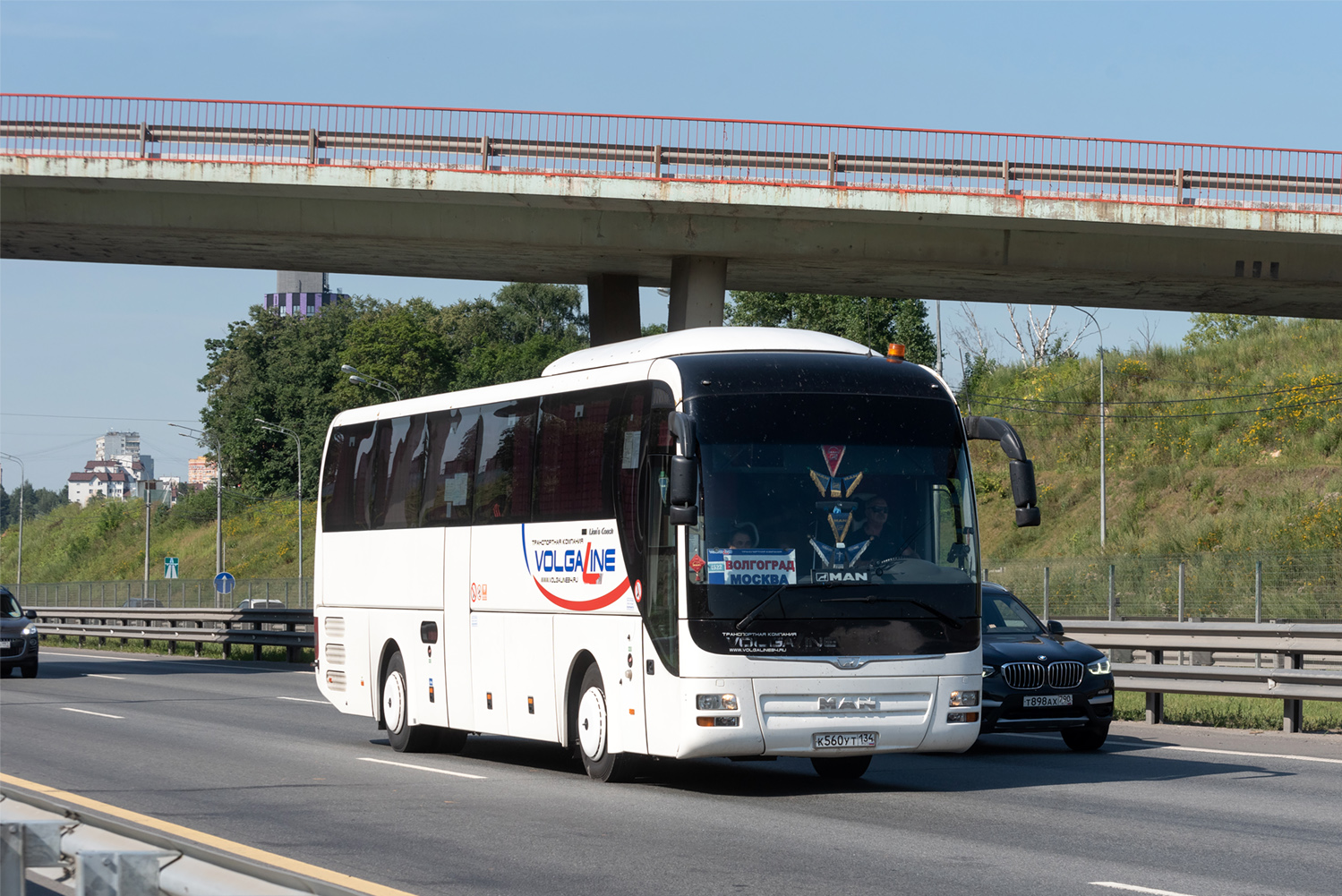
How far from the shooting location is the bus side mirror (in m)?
11.4

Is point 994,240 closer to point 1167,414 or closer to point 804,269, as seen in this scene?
point 804,269

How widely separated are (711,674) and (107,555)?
107 m

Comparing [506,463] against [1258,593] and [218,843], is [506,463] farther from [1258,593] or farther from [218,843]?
[1258,593]

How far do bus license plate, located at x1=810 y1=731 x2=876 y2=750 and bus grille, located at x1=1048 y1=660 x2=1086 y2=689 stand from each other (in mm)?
4042

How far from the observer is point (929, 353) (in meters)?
77.2

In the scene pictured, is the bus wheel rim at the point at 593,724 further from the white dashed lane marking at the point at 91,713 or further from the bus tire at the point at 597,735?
the white dashed lane marking at the point at 91,713

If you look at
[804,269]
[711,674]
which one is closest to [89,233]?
[804,269]

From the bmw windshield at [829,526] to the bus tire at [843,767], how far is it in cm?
181

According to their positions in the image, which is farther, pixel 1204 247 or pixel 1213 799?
pixel 1204 247

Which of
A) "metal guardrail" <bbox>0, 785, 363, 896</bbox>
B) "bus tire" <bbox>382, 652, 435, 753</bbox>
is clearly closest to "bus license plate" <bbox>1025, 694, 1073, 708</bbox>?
"bus tire" <bbox>382, 652, 435, 753</bbox>

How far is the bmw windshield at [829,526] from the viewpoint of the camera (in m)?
11.8

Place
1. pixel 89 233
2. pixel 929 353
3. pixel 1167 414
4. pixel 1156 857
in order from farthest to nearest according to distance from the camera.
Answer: pixel 929 353, pixel 1167 414, pixel 89 233, pixel 1156 857

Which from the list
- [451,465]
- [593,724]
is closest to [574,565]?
[593,724]

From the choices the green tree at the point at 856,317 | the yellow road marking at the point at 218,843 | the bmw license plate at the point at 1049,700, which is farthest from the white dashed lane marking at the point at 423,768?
the green tree at the point at 856,317
